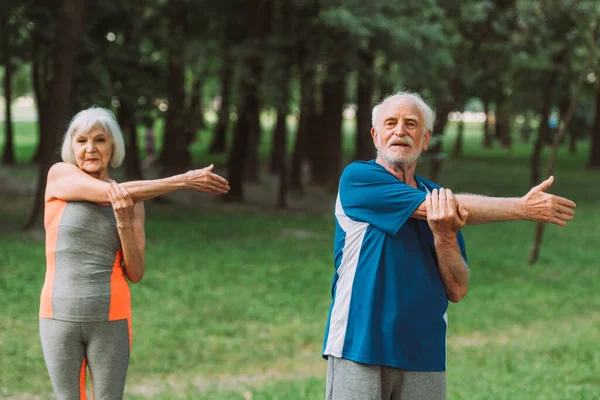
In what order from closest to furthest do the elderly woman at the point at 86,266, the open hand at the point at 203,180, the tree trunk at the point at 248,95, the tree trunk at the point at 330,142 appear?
the open hand at the point at 203,180 < the elderly woman at the point at 86,266 < the tree trunk at the point at 248,95 < the tree trunk at the point at 330,142

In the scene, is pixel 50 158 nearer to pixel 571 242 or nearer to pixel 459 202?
pixel 571 242

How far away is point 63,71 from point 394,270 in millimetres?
12827

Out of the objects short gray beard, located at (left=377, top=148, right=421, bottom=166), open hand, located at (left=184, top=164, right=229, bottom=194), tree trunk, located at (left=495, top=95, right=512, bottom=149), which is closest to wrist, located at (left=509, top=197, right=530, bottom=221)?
short gray beard, located at (left=377, top=148, right=421, bottom=166)

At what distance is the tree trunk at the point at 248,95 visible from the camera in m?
20.4

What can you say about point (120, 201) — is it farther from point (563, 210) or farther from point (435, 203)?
point (563, 210)

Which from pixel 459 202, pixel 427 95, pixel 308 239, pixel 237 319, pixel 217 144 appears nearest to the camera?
pixel 459 202

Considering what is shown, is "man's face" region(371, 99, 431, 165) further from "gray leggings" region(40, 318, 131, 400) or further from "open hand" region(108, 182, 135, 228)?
"gray leggings" region(40, 318, 131, 400)

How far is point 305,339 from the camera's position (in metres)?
10.1

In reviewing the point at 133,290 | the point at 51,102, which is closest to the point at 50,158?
the point at 51,102

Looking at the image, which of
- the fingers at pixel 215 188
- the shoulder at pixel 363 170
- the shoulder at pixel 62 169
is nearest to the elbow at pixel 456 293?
the shoulder at pixel 363 170

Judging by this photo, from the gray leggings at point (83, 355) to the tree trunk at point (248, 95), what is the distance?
622 inches

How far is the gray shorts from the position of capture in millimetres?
3572

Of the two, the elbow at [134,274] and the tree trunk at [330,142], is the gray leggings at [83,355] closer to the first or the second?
the elbow at [134,274]

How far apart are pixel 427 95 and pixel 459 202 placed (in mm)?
19176
